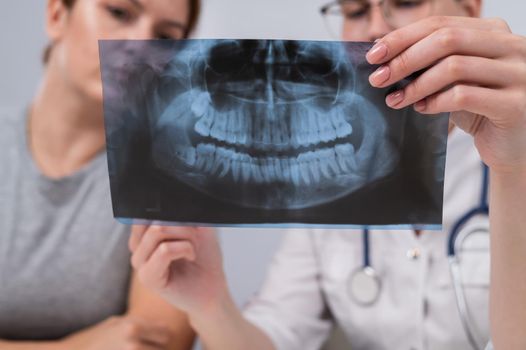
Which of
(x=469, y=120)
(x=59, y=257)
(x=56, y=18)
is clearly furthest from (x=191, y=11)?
(x=469, y=120)

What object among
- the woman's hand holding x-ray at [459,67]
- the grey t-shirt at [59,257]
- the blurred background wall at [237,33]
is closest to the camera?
the woman's hand holding x-ray at [459,67]

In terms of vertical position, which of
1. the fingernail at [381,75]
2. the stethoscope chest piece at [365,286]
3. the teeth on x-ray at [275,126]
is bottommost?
the stethoscope chest piece at [365,286]

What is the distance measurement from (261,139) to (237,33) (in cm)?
60

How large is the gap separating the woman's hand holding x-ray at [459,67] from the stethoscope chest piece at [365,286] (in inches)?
17.7

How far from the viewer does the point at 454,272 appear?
37.7 inches

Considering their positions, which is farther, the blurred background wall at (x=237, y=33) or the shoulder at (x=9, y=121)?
the blurred background wall at (x=237, y=33)

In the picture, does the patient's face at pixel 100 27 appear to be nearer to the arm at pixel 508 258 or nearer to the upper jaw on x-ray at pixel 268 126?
the upper jaw on x-ray at pixel 268 126

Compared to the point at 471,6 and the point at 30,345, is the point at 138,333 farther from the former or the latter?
the point at 471,6

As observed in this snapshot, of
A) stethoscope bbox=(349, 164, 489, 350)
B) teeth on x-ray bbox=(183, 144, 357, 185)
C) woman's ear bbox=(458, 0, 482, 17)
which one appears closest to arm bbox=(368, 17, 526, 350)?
teeth on x-ray bbox=(183, 144, 357, 185)

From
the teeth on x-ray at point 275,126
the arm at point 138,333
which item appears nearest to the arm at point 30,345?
the arm at point 138,333

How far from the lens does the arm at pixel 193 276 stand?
822 mm

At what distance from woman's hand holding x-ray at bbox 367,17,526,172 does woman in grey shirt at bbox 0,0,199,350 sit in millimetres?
544

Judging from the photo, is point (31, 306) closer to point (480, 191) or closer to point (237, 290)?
point (237, 290)

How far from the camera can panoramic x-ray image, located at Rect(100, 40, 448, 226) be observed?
69 cm
